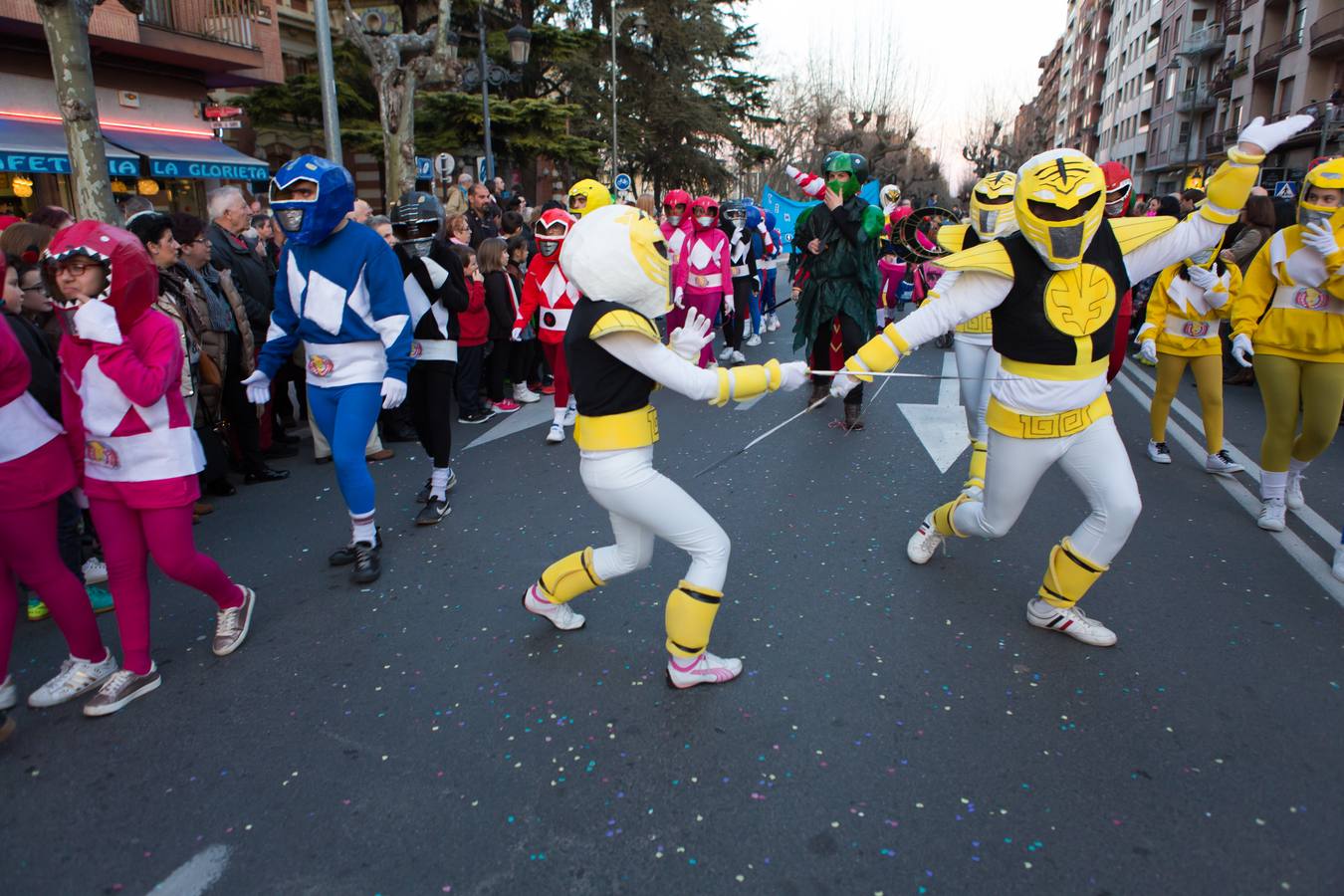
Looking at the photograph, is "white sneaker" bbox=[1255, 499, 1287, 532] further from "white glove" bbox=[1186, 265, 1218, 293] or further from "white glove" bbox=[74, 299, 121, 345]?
"white glove" bbox=[74, 299, 121, 345]

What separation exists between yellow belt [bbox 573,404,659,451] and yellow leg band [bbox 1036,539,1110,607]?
1906mm

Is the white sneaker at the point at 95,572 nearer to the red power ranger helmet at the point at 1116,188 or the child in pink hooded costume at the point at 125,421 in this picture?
the child in pink hooded costume at the point at 125,421

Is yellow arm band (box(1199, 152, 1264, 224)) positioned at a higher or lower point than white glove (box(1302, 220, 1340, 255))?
higher

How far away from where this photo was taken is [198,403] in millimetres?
5918

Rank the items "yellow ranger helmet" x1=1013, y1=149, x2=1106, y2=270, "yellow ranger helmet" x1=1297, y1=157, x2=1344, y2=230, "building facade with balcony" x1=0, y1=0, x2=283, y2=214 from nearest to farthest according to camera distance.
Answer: "yellow ranger helmet" x1=1013, y1=149, x2=1106, y2=270 → "yellow ranger helmet" x1=1297, y1=157, x2=1344, y2=230 → "building facade with balcony" x1=0, y1=0, x2=283, y2=214

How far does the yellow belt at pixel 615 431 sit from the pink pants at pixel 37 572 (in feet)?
6.56

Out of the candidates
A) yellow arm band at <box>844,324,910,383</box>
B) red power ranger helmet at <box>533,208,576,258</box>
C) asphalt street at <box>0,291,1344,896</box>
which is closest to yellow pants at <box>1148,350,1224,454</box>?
asphalt street at <box>0,291,1344,896</box>

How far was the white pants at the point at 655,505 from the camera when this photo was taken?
125 inches

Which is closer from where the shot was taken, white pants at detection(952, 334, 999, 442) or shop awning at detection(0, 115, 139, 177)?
white pants at detection(952, 334, 999, 442)

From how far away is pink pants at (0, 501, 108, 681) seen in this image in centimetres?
309

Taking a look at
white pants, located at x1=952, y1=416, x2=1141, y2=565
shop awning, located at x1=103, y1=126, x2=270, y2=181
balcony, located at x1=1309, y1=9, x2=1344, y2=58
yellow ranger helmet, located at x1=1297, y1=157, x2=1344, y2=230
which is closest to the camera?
white pants, located at x1=952, y1=416, x2=1141, y2=565

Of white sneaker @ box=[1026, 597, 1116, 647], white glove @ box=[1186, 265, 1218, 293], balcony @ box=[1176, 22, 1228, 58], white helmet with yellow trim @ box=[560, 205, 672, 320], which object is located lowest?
white sneaker @ box=[1026, 597, 1116, 647]

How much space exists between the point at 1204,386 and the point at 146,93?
804 inches

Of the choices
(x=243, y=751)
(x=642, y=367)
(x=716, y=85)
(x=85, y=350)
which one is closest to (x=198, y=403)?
(x=85, y=350)
